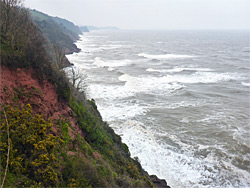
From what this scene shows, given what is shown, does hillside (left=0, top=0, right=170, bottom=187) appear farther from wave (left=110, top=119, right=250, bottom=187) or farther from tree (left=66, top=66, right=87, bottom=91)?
tree (left=66, top=66, right=87, bottom=91)

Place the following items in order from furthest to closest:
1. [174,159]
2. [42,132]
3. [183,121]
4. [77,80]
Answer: [77,80] → [183,121] → [174,159] → [42,132]

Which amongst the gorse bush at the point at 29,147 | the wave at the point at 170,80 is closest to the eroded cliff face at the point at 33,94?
the gorse bush at the point at 29,147

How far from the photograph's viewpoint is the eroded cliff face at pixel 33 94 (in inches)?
400

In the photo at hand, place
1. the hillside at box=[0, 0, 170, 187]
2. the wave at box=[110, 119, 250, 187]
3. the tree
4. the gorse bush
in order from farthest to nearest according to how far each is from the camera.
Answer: the tree, the wave at box=[110, 119, 250, 187], the hillside at box=[0, 0, 170, 187], the gorse bush

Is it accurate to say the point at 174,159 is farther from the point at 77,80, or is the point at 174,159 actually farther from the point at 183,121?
the point at 77,80

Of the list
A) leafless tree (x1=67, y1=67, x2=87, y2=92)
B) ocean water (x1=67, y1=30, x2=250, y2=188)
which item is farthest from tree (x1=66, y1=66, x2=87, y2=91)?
ocean water (x1=67, y1=30, x2=250, y2=188)

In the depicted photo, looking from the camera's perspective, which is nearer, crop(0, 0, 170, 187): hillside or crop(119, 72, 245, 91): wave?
crop(0, 0, 170, 187): hillside

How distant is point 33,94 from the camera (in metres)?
11.3

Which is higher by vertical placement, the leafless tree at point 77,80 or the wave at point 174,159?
the leafless tree at point 77,80

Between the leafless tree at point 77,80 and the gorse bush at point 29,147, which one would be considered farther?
the leafless tree at point 77,80

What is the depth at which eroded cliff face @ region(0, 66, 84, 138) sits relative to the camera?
10.1 metres

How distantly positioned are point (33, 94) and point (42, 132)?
Result: 10.7 feet

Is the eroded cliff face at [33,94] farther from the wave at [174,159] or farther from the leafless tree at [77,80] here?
the wave at [174,159]

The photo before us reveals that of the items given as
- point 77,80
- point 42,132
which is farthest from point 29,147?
point 77,80
